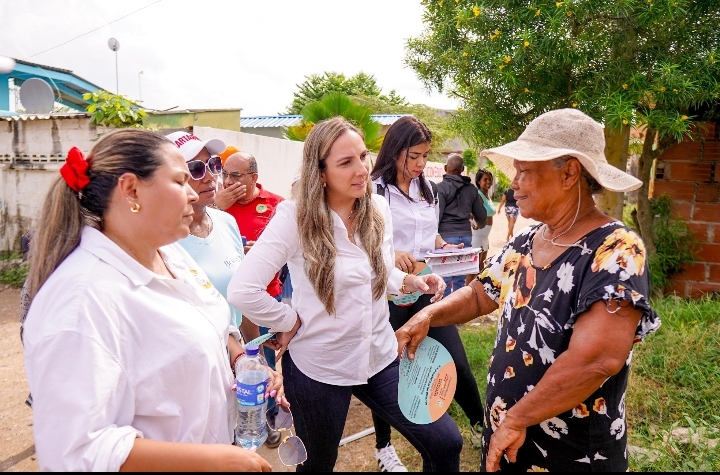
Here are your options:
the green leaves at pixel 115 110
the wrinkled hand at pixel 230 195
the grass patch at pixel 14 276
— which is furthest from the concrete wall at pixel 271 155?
the wrinkled hand at pixel 230 195

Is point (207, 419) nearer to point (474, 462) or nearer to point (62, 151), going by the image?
point (474, 462)

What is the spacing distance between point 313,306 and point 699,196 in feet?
15.3

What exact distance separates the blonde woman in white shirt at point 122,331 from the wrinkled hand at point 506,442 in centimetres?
82

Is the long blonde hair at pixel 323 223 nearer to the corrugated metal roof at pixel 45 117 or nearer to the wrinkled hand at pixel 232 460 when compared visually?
the wrinkled hand at pixel 232 460

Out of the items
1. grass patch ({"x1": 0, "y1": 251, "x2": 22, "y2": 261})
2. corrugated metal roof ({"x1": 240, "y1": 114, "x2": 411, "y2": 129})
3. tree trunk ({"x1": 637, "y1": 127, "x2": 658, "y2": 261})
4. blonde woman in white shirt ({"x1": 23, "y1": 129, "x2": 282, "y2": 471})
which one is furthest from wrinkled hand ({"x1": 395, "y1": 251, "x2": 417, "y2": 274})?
corrugated metal roof ({"x1": 240, "y1": 114, "x2": 411, "y2": 129})

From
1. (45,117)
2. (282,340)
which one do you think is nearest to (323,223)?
(282,340)

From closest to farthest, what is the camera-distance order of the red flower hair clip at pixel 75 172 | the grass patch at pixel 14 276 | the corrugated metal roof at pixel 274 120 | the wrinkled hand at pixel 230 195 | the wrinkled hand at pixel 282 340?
the red flower hair clip at pixel 75 172, the wrinkled hand at pixel 282 340, the wrinkled hand at pixel 230 195, the grass patch at pixel 14 276, the corrugated metal roof at pixel 274 120

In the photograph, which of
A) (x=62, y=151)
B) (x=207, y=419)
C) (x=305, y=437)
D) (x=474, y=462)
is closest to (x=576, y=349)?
(x=207, y=419)

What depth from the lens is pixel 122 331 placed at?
138 cm

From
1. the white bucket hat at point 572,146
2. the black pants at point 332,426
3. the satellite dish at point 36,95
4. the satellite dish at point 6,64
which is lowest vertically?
the black pants at point 332,426

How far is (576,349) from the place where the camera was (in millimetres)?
1633

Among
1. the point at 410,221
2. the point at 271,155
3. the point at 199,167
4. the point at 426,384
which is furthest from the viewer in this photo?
the point at 271,155

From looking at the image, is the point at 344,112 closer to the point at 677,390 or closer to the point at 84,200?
the point at 677,390

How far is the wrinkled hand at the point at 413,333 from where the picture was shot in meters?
2.33
